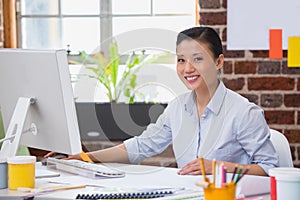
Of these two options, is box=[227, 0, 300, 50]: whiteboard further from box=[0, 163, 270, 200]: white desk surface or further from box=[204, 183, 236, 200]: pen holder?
box=[204, 183, 236, 200]: pen holder

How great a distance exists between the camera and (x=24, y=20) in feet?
11.4

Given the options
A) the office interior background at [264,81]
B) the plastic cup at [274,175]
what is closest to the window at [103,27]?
the office interior background at [264,81]

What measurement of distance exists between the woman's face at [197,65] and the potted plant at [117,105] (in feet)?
2.90

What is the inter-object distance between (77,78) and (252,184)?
1.73 metres

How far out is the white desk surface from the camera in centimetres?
181

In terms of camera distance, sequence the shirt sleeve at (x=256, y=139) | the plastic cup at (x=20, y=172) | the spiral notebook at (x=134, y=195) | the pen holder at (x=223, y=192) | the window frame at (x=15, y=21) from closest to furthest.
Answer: the pen holder at (x=223, y=192) < the spiral notebook at (x=134, y=195) < the plastic cup at (x=20, y=172) < the shirt sleeve at (x=256, y=139) < the window frame at (x=15, y=21)

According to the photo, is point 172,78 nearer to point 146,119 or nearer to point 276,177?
point 146,119

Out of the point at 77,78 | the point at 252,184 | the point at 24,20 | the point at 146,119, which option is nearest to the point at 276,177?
the point at 252,184

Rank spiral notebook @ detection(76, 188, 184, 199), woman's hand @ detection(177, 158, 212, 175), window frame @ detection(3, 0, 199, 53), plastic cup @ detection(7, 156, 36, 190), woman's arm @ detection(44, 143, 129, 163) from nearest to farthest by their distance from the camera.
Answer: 1. spiral notebook @ detection(76, 188, 184, 199)
2. plastic cup @ detection(7, 156, 36, 190)
3. woman's hand @ detection(177, 158, 212, 175)
4. woman's arm @ detection(44, 143, 129, 163)
5. window frame @ detection(3, 0, 199, 53)

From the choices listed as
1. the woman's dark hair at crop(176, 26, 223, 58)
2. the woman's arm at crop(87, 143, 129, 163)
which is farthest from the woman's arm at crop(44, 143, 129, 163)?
the woman's dark hair at crop(176, 26, 223, 58)

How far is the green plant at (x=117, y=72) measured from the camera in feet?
10.9

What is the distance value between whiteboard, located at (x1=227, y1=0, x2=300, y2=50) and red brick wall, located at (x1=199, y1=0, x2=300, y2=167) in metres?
0.03

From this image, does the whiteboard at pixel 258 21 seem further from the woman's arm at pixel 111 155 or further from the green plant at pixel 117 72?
the woman's arm at pixel 111 155

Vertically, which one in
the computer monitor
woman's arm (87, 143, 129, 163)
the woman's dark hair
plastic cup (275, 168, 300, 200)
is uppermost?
the woman's dark hair
